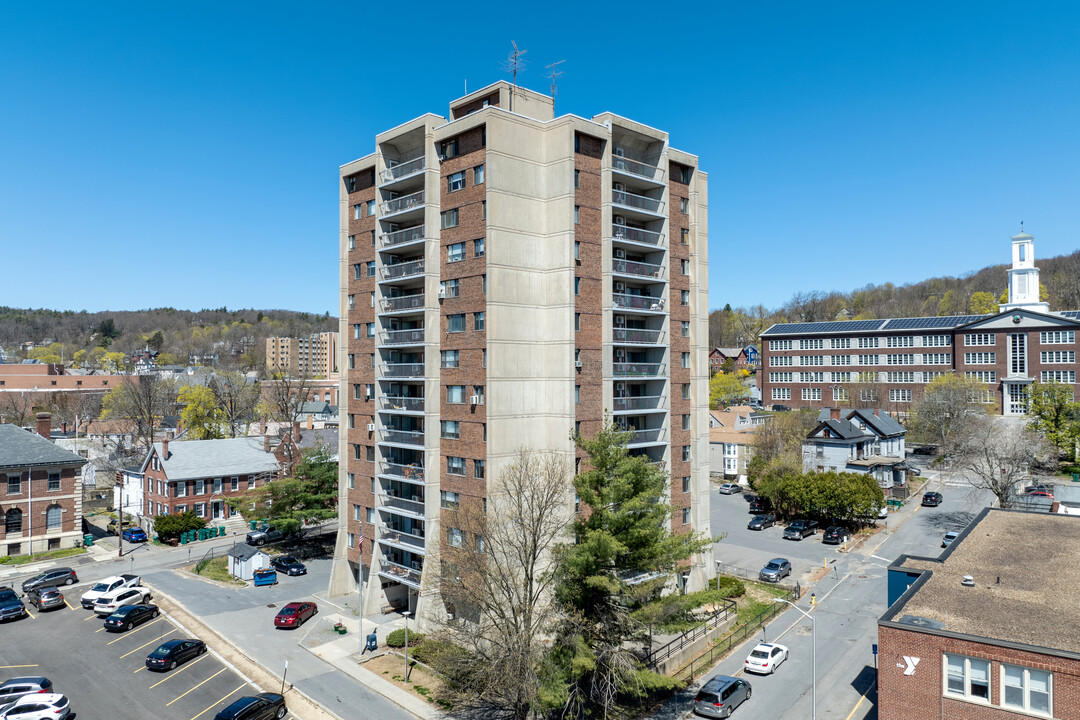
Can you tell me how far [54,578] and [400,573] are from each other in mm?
28114

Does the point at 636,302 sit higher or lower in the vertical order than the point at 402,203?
lower

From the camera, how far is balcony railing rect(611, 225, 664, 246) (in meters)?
43.0

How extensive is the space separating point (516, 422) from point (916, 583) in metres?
21.3

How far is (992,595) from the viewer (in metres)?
26.5

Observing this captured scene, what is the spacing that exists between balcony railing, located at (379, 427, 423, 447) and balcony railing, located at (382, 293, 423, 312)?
26.7 feet

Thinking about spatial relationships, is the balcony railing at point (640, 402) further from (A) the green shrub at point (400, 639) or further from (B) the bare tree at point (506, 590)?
(A) the green shrub at point (400, 639)

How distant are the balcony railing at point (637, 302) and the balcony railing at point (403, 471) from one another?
16567mm

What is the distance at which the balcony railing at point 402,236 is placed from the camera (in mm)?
42594

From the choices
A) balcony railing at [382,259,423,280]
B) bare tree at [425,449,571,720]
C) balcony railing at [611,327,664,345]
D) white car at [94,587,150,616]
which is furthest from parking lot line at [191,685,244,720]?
balcony railing at [611,327,664,345]

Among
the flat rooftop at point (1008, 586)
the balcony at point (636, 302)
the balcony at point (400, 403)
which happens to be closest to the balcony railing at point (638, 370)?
the balcony at point (636, 302)

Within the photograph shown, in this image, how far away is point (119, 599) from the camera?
4384 cm

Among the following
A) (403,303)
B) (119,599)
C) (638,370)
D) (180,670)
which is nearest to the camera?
(180,670)

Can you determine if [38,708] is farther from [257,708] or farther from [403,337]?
[403,337]

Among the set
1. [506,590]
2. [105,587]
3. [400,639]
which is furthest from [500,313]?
[105,587]
